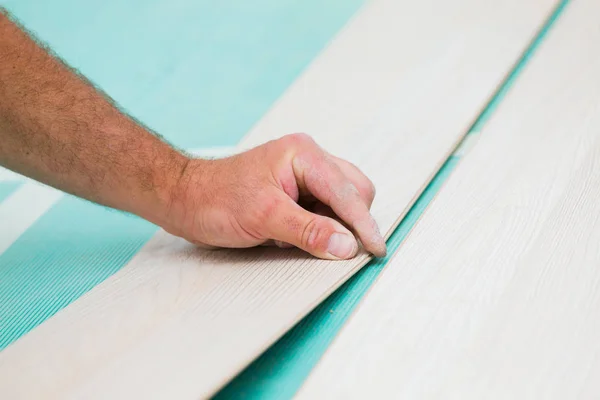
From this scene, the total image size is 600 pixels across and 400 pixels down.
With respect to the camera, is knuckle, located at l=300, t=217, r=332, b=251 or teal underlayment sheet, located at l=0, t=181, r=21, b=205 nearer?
knuckle, located at l=300, t=217, r=332, b=251

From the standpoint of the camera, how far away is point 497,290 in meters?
1.12

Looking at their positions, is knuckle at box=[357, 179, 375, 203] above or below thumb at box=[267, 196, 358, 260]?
above

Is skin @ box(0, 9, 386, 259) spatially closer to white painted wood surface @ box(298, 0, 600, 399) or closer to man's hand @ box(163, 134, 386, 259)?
man's hand @ box(163, 134, 386, 259)

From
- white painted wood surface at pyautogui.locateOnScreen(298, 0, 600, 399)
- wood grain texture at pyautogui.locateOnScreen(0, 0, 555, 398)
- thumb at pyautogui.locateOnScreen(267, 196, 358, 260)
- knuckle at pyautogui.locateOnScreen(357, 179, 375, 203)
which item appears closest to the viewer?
white painted wood surface at pyautogui.locateOnScreen(298, 0, 600, 399)

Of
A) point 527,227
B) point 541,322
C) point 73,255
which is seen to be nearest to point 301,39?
point 73,255

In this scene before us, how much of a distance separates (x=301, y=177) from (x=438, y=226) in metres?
0.31

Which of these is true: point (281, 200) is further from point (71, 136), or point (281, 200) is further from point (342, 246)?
point (71, 136)

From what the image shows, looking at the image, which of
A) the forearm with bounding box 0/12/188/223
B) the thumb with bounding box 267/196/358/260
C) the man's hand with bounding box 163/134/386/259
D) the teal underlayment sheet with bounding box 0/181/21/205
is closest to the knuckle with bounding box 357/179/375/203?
the man's hand with bounding box 163/134/386/259

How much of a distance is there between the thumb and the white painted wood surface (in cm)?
11

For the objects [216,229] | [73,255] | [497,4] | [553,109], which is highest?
[497,4]

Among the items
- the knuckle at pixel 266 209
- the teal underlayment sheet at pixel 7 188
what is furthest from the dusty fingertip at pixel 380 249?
the teal underlayment sheet at pixel 7 188

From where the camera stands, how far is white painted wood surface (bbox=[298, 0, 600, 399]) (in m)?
0.96

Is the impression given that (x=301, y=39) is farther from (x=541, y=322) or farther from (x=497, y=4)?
(x=541, y=322)

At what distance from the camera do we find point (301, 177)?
127 cm
